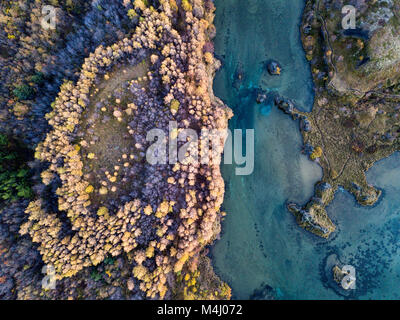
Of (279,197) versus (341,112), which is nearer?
(341,112)

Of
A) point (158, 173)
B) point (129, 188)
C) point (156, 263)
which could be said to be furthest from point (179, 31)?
point (156, 263)

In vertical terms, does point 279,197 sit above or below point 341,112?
below

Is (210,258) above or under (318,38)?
under

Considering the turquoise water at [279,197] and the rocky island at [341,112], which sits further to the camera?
the turquoise water at [279,197]

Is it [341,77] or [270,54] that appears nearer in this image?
[341,77]

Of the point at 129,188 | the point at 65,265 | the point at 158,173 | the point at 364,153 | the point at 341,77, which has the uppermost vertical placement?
the point at 341,77

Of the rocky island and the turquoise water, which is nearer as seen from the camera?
the rocky island

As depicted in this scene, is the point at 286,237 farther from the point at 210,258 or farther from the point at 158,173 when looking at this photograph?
the point at 158,173

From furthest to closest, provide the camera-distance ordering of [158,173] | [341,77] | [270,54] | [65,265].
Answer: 1. [270,54]
2. [341,77]
3. [158,173]
4. [65,265]
